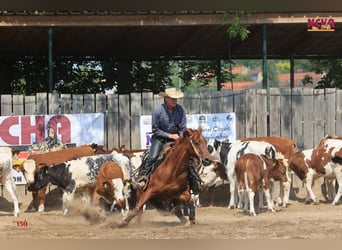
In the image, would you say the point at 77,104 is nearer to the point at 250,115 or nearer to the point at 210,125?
the point at 210,125

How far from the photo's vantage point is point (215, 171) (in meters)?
15.7

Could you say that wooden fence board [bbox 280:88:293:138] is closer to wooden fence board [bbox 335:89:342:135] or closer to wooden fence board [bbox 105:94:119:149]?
wooden fence board [bbox 335:89:342:135]

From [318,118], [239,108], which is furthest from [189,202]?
[318,118]

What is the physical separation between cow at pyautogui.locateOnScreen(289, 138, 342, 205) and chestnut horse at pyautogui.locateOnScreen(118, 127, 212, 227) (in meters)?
4.63

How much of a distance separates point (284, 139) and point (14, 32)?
23.1 ft

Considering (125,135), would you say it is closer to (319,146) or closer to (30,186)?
(30,186)

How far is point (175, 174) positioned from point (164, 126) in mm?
818

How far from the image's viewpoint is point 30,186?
576 inches

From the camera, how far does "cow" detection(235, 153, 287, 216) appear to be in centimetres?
1423

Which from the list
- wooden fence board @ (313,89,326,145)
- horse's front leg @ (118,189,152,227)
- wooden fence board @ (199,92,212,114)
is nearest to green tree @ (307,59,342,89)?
wooden fence board @ (313,89,326,145)

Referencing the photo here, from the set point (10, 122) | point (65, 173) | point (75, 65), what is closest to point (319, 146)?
point (65, 173)

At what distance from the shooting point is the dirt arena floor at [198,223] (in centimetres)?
1073

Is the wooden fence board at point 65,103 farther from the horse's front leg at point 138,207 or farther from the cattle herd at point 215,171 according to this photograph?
the horse's front leg at point 138,207

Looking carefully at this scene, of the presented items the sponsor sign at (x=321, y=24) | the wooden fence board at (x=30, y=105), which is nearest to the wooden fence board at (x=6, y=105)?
the wooden fence board at (x=30, y=105)
